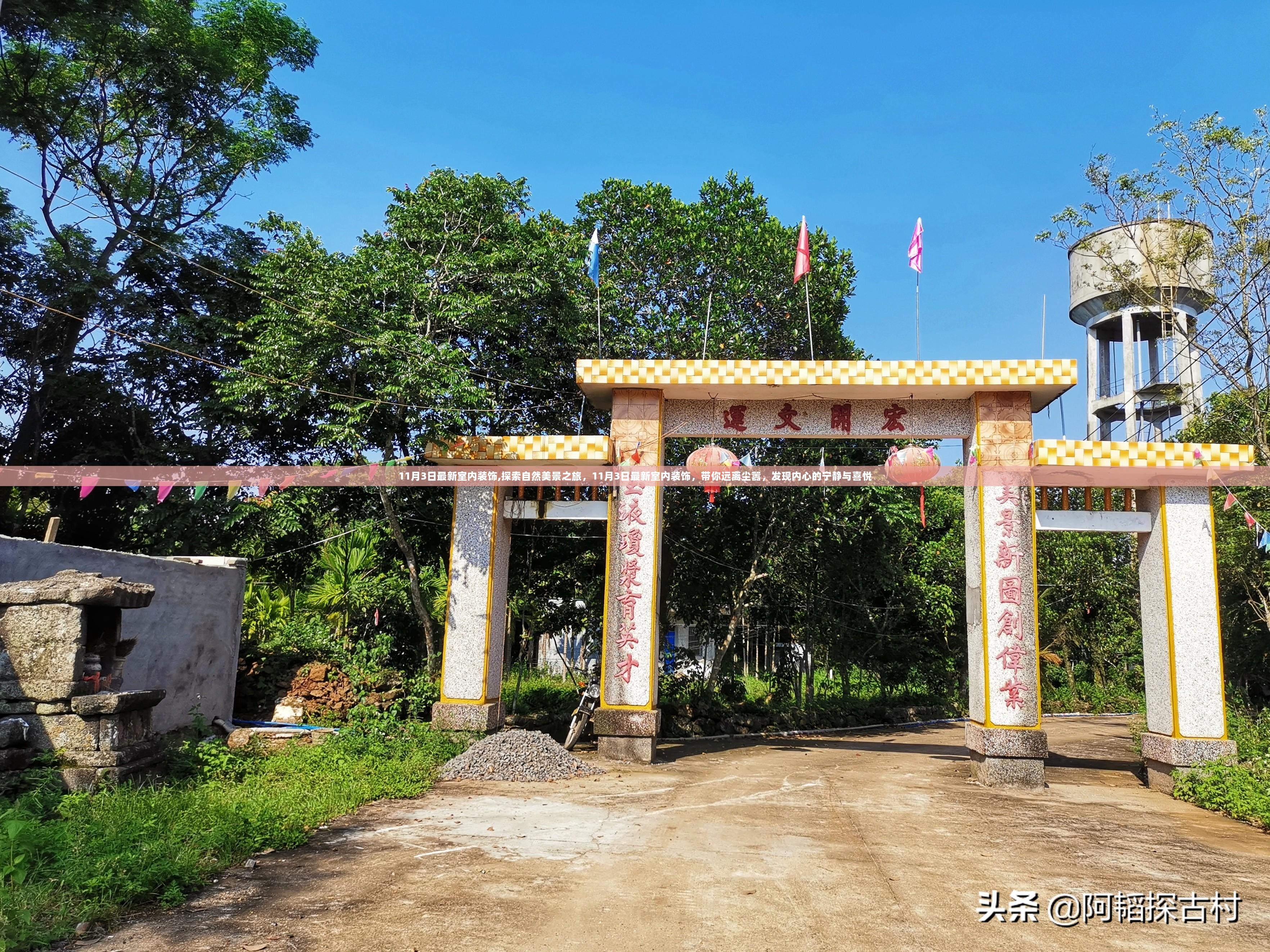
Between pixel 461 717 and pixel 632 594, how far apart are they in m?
2.43

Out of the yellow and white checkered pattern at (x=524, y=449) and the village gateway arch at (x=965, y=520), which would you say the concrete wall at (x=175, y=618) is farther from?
the yellow and white checkered pattern at (x=524, y=449)

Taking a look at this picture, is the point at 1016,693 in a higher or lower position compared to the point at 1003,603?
lower

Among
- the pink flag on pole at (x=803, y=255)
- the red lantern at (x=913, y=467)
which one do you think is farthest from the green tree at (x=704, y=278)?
the red lantern at (x=913, y=467)

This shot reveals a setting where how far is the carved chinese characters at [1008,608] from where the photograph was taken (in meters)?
8.72

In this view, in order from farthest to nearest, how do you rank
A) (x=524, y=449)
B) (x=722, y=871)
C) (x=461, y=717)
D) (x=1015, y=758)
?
(x=524, y=449) → (x=461, y=717) → (x=1015, y=758) → (x=722, y=871)

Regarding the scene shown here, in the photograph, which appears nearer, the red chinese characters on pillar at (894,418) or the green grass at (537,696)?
the red chinese characters on pillar at (894,418)

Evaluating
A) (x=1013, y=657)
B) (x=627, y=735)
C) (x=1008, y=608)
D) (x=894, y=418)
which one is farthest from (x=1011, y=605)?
(x=627, y=735)

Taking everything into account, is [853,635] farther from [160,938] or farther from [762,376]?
[160,938]

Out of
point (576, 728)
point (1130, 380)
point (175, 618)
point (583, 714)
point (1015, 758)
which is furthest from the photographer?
point (1130, 380)

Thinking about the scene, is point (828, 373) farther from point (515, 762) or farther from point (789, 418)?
point (515, 762)

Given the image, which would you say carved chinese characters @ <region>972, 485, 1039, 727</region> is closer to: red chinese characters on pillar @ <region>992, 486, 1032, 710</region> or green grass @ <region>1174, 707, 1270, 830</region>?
red chinese characters on pillar @ <region>992, 486, 1032, 710</region>

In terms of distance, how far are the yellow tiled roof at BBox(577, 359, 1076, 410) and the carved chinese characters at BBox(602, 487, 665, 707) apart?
51.4 inches

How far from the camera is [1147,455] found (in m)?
8.95

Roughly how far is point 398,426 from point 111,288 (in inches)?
222
